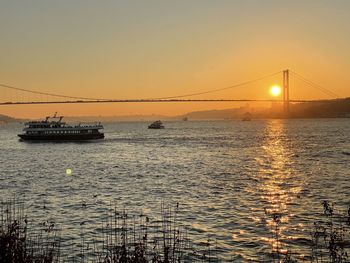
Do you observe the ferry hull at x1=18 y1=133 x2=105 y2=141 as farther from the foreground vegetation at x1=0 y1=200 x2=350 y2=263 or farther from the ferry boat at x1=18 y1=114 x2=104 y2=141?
the foreground vegetation at x1=0 y1=200 x2=350 y2=263

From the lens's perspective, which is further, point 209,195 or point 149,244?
point 209,195

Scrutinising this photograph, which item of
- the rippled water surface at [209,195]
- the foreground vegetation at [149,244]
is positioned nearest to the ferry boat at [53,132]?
the rippled water surface at [209,195]

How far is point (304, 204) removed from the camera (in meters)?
27.1

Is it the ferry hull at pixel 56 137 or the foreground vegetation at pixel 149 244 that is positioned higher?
the ferry hull at pixel 56 137

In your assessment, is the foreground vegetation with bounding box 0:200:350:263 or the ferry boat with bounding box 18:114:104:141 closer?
the foreground vegetation with bounding box 0:200:350:263

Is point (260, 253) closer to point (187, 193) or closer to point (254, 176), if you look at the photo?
point (187, 193)

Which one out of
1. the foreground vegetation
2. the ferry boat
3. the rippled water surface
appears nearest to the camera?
the foreground vegetation

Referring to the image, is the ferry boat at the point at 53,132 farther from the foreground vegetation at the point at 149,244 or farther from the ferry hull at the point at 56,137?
the foreground vegetation at the point at 149,244

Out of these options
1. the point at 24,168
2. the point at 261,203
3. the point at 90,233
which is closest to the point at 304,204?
the point at 261,203

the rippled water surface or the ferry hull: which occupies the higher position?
the ferry hull

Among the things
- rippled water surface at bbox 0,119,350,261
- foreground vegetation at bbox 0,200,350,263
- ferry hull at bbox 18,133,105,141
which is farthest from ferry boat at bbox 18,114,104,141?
foreground vegetation at bbox 0,200,350,263

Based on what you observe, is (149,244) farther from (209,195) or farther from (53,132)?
(53,132)

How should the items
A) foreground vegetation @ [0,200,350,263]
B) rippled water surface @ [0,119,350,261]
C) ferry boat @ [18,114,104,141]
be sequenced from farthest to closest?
ferry boat @ [18,114,104,141] → rippled water surface @ [0,119,350,261] → foreground vegetation @ [0,200,350,263]

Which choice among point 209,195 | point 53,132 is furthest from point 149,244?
point 53,132
